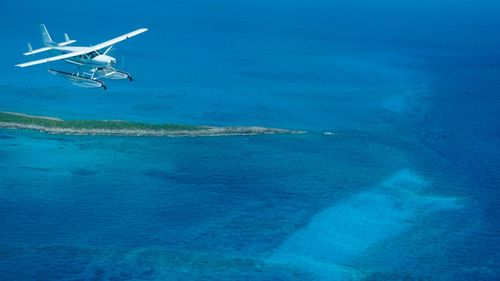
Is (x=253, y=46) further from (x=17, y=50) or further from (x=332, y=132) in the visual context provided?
(x=332, y=132)

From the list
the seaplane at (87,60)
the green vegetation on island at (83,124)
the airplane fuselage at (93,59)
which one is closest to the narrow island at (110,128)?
the green vegetation on island at (83,124)

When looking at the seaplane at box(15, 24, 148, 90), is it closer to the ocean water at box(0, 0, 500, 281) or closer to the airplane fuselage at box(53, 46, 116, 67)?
the airplane fuselage at box(53, 46, 116, 67)

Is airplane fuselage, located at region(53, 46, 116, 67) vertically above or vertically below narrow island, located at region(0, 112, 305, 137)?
above

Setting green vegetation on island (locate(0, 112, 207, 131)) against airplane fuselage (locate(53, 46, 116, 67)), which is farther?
green vegetation on island (locate(0, 112, 207, 131))

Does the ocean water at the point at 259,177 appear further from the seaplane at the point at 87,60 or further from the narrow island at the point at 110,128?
the seaplane at the point at 87,60

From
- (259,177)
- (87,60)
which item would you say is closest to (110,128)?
(87,60)

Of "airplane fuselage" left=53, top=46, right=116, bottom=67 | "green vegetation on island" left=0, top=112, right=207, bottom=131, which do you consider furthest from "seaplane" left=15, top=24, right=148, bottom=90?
"green vegetation on island" left=0, top=112, right=207, bottom=131
